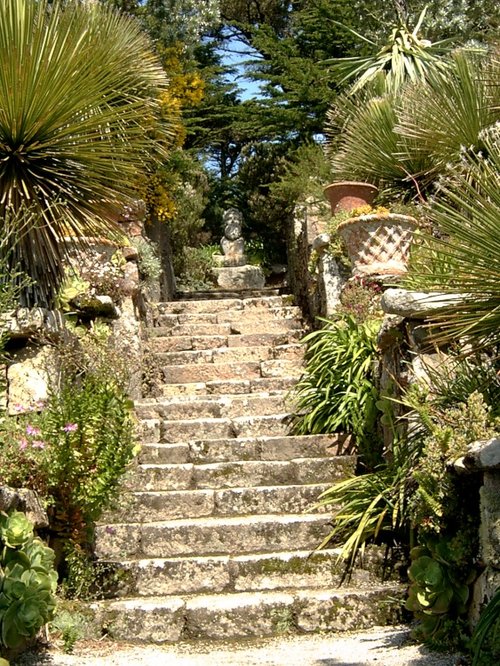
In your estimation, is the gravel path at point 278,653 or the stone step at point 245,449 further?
the stone step at point 245,449

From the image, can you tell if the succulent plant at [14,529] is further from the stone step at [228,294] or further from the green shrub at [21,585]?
the stone step at [228,294]

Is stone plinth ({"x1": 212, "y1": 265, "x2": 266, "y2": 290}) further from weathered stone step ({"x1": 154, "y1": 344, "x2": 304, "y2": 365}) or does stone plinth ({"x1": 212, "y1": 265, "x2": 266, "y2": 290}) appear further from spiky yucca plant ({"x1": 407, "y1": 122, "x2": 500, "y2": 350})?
spiky yucca plant ({"x1": 407, "y1": 122, "x2": 500, "y2": 350})

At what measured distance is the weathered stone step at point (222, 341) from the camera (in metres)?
8.80

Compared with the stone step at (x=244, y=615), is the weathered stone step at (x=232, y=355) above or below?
above

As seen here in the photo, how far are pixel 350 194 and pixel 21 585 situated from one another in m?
5.57

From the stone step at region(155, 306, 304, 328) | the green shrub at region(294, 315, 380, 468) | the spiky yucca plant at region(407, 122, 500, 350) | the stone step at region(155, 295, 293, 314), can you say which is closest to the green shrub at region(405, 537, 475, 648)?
the spiky yucca plant at region(407, 122, 500, 350)

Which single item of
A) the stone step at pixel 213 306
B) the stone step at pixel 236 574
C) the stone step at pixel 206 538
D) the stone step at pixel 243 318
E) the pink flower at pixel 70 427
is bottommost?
the stone step at pixel 236 574

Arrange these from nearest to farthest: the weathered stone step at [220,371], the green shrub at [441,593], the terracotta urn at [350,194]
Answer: the green shrub at [441,593], the weathered stone step at [220,371], the terracotta urn at [350,194]

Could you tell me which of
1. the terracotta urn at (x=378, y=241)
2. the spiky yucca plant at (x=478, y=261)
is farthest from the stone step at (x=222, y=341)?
the spiky yucca plant at (x=478, y=261)

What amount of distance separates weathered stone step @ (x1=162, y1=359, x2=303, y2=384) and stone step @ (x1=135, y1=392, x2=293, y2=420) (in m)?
0.83

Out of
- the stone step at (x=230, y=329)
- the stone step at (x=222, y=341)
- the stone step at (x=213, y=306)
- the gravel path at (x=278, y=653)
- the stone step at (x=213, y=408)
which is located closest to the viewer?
the gravel path at (x=278, y=653)

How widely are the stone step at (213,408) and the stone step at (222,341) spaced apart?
5.07 ft

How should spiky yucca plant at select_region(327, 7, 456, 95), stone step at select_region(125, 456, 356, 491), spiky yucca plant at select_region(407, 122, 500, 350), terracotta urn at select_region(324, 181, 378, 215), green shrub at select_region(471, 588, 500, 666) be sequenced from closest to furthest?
green shrub at select_region(471, 588, 500, 666) < spiky yucca plant at select_region(407, 122, 500, 350) < stone step at select_region(125, 456, 356, 491) < terracotta urn at select_region(324, 181, 378, 215) < spiky yucca plant at select_region(327, 7, 456, 95)

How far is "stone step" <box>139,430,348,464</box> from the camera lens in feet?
21.0
